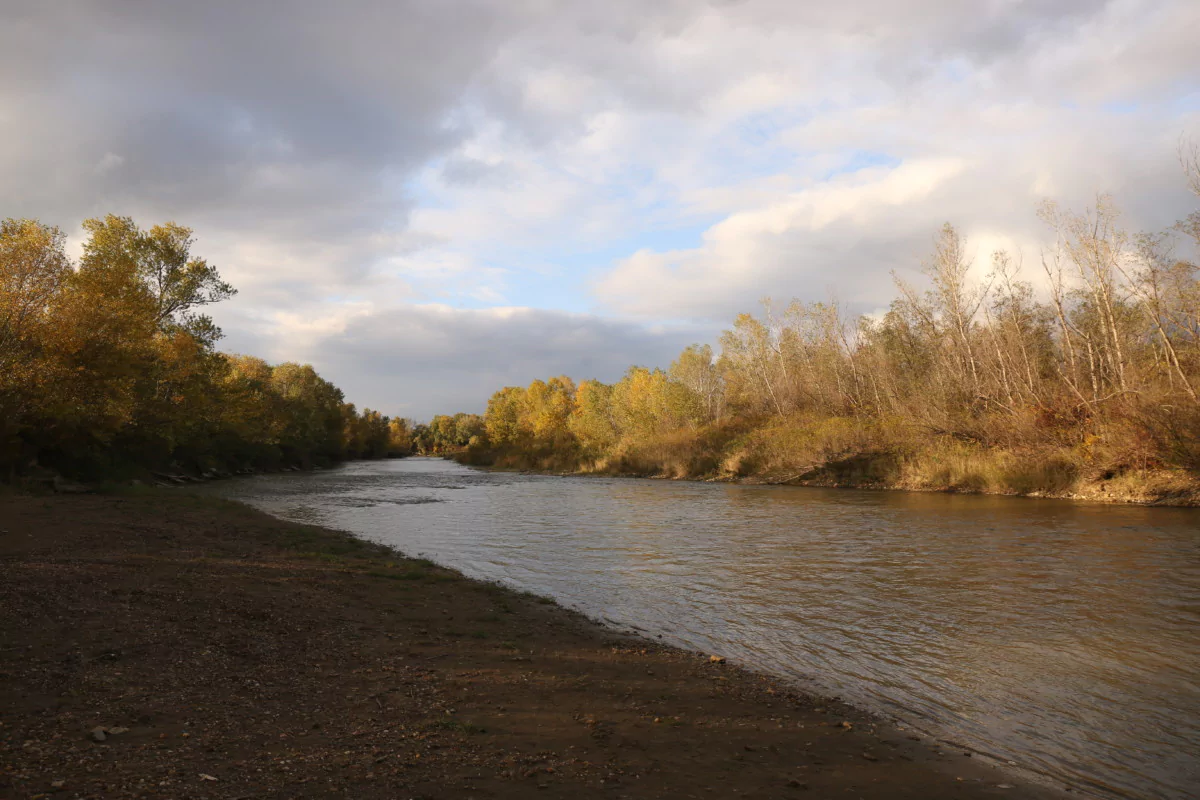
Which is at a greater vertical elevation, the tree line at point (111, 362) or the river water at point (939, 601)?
the tree line at point (111, 362)

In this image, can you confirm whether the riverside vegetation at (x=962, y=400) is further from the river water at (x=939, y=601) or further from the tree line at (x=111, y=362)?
the tree line at (x=111, y=362)

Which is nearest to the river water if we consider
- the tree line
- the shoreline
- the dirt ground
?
the dirt ground

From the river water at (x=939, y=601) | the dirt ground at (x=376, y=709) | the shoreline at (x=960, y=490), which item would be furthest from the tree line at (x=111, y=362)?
the shoreline at (x=960, y=490)

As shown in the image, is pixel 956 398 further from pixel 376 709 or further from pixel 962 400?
pixel 376 709

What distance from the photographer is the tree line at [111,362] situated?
74.6 ft

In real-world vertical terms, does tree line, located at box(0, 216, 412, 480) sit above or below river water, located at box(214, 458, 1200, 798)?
above

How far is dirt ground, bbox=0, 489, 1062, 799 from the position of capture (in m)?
4.59

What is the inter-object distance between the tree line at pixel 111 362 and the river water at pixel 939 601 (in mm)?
9021

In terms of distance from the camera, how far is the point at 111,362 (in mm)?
25906

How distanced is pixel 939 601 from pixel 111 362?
30246mm

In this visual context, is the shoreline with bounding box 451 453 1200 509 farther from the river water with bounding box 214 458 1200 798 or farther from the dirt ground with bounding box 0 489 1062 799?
the dirt ground with bounding box 0 489 1062 799

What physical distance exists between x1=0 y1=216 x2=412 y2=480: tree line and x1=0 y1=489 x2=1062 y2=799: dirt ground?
16772mm

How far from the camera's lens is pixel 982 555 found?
1681cm

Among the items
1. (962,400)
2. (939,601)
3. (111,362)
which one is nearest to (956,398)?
(962,400)
